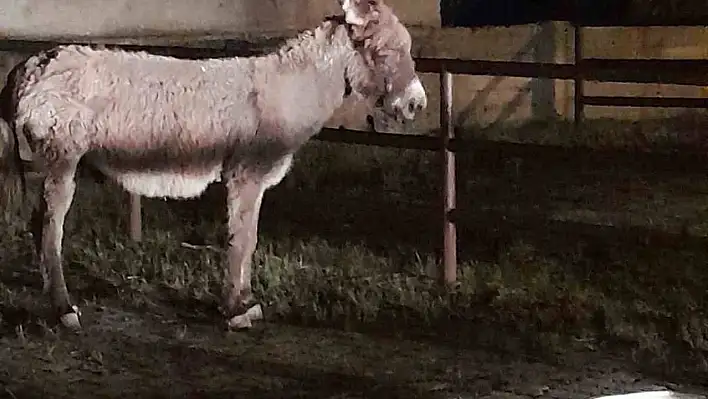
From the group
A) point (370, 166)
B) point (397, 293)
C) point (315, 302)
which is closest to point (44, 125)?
point (315, 302)

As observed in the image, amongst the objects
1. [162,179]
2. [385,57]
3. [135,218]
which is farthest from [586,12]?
[162,179]

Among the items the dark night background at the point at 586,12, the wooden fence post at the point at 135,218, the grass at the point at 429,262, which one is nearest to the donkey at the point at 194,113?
the grass at the point at 429,262

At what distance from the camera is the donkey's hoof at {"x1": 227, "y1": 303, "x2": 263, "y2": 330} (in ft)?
14.1

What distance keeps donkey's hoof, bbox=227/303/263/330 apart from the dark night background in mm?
5939

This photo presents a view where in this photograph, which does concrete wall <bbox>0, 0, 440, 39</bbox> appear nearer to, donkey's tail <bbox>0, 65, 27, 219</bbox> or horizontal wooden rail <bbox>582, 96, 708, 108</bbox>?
horizontal wooden rail <bbox>582, 96, 708, 108</bbox>

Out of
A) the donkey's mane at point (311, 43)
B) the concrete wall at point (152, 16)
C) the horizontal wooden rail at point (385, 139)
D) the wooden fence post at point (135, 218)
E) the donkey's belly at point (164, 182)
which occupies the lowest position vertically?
the wooden fence post at point (135, 218)

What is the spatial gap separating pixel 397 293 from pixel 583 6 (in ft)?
22.3

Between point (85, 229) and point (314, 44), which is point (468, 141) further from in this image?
point (85, 229)

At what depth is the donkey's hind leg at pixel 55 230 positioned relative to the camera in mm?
4227

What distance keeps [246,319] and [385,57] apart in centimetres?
123

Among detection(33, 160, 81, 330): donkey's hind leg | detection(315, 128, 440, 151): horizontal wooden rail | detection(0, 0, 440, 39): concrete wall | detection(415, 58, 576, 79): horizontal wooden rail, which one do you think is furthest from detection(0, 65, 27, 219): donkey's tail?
detection(0, 0, 440, 39): concrete wall

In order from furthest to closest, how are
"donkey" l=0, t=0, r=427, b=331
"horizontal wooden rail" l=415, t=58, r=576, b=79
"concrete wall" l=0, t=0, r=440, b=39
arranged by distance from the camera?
"concrete wall" l=0, t=0, r=440, b=39
"horizontal wooden rail" l=415, t=58, r=576, b=79
"donkey" l=0, t=0, r=427, b=331

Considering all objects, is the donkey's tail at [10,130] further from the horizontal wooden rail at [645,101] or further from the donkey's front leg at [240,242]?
the horizontal wooden rail at [645,101]

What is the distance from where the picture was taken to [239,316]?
4340 mm
